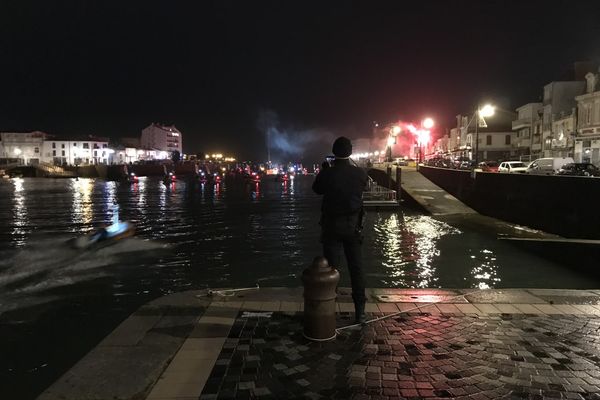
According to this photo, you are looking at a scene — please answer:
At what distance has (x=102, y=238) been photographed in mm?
17297

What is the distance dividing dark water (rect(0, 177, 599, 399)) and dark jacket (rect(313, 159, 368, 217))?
13.6ft

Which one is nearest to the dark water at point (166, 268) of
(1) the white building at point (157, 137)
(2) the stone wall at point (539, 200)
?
(2) the stone wall at point (539, 200)

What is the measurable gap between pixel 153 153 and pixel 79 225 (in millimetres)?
147847

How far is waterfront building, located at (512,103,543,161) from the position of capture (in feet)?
212

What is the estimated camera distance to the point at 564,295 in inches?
317

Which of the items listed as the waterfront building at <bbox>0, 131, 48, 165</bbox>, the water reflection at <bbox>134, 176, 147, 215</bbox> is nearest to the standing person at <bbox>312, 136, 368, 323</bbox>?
the water reflection at <bbox>134, 176, 147, 215</bbox>

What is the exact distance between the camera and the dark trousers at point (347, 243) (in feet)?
20.9

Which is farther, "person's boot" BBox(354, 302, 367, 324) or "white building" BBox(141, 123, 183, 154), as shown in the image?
"white building" BBox(141, 123, 183, 154)

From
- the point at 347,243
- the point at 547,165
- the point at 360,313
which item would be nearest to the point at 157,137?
the point at 547,165

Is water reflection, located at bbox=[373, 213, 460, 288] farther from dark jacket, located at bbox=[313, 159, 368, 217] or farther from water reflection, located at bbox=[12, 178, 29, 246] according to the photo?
water reflection, located at bbox=[12, 178, 29, 246]

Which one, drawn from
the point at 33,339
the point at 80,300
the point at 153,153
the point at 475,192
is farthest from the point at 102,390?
the point at 153,153

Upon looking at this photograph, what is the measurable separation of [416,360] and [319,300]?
129 cm

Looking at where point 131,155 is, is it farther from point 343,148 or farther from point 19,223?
point 343,148

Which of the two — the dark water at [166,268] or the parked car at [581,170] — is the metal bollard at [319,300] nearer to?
the dark water at [166,268]
